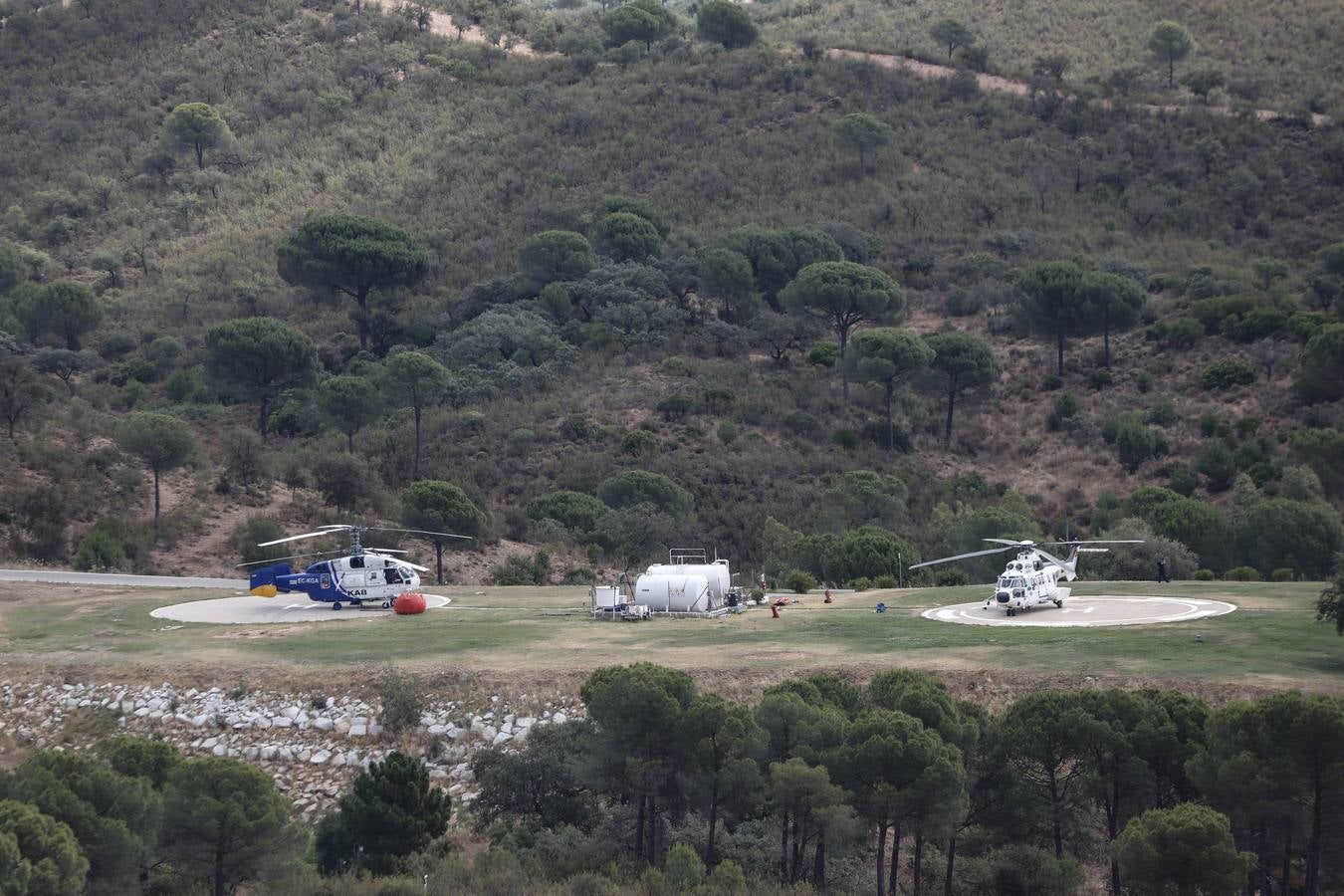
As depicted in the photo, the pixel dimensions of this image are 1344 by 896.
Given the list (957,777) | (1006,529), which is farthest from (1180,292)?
(957,777)

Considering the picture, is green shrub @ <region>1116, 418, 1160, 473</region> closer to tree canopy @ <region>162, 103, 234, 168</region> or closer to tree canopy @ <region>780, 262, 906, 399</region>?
tree canopy @ <region>780, 262, 906, 399</region>

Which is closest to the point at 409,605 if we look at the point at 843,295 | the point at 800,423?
the point at 800,423

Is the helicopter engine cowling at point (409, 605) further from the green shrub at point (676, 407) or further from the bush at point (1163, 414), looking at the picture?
the bush at point (1163, 414)

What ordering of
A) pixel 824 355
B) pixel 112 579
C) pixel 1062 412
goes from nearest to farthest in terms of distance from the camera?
pixel 112 579, pixel 1062 412, pixel 824 355

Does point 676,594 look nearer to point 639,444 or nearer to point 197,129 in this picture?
point 639,444

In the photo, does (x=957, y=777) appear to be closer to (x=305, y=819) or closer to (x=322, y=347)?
(x=305, y=819)

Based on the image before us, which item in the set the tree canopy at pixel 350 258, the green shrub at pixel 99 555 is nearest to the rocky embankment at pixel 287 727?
the green shrub at pixel 99 555
